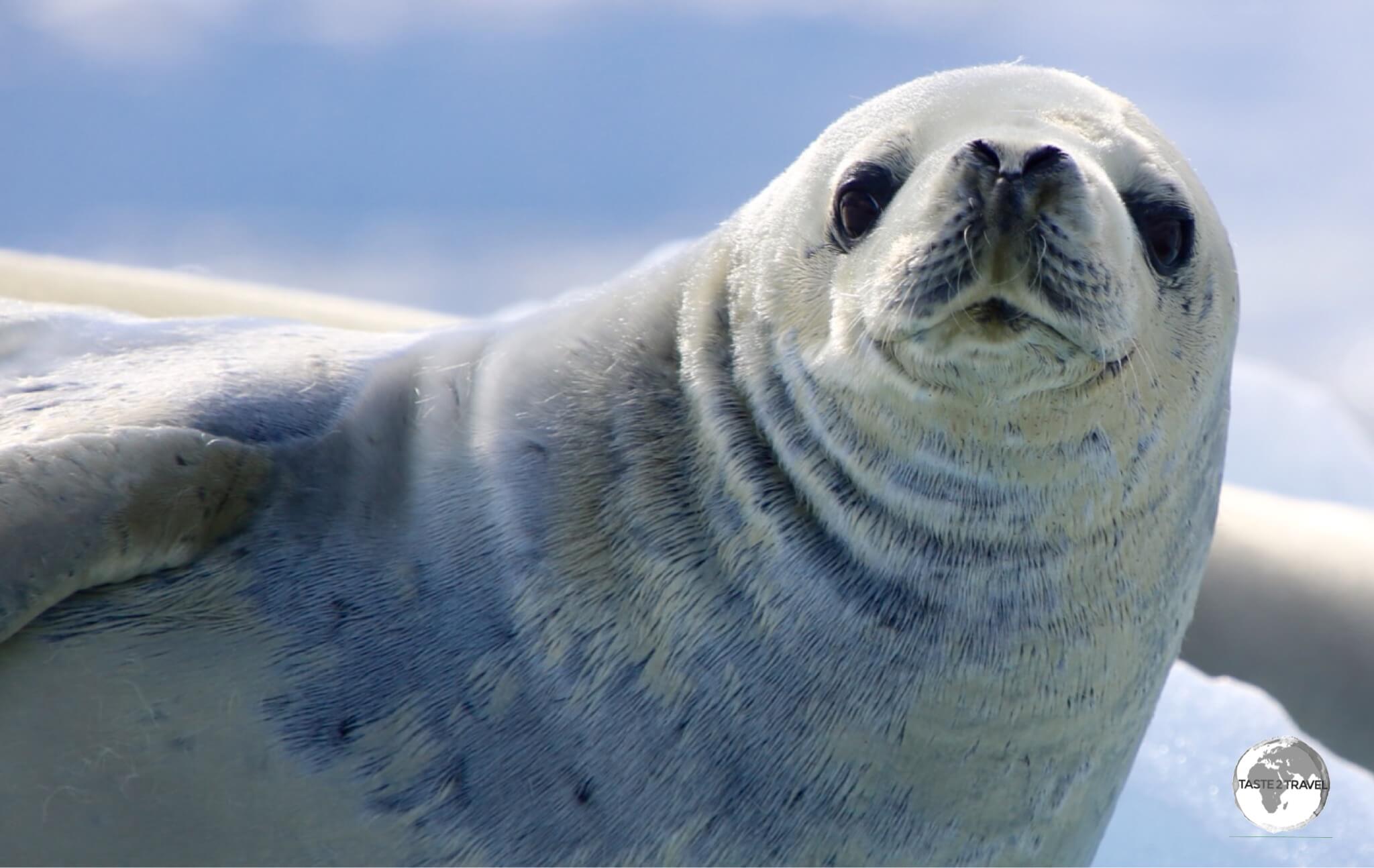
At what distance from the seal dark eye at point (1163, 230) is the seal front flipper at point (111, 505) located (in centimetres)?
103

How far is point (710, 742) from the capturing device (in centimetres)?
142

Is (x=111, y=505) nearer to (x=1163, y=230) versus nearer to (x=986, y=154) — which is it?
(x=986, y=154)

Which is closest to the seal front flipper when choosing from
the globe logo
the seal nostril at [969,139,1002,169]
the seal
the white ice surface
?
the seal

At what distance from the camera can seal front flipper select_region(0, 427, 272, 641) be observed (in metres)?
1.37

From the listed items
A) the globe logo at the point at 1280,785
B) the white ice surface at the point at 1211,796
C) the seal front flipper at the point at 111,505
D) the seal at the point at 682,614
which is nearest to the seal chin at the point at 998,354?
the seal at the point at 682,614

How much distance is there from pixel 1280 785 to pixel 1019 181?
69.2 inches

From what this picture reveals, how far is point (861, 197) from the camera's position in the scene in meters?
1.42

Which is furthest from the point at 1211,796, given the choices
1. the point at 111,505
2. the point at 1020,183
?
the point at 111,505

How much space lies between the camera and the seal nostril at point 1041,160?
1178 mm

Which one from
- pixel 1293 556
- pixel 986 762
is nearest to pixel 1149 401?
pixel 986 762

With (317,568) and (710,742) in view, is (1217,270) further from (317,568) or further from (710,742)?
(317,568)

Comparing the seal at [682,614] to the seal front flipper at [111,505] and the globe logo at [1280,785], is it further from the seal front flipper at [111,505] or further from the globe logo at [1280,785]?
the globe logo at [1280,785]

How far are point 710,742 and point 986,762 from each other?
0.31m

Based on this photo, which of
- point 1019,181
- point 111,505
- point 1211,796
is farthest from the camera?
point 1211,796
